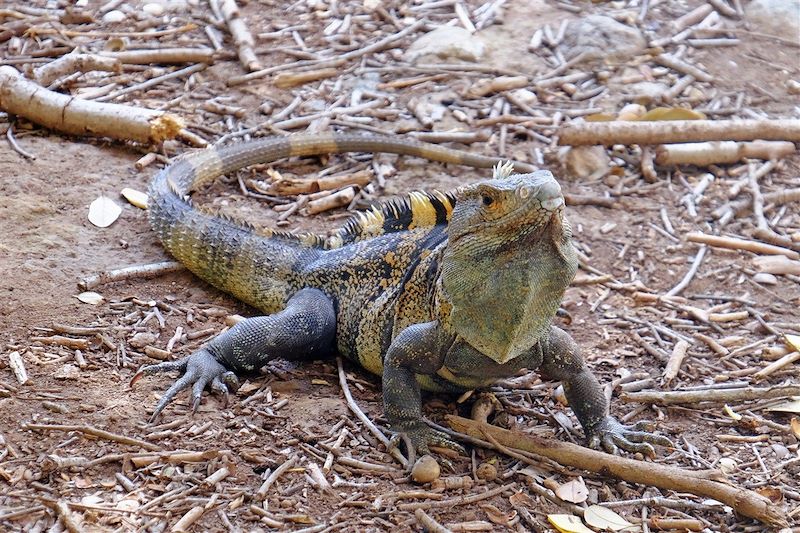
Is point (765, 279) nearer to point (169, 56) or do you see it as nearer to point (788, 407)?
point (788, 407)

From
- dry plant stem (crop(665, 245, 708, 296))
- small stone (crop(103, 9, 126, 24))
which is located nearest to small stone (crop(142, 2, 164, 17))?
small stone (crop(103, 9, 126, 24))

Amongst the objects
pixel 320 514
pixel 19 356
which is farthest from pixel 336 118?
pixel 320 514

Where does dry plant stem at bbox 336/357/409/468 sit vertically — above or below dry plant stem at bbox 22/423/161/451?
below

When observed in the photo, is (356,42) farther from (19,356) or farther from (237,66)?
(19,356)

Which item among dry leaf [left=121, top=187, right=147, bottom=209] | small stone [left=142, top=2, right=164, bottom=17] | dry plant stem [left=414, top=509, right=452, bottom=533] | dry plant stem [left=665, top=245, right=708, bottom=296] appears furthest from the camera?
small stone [left=142, top=2, right=164, bottom=17]

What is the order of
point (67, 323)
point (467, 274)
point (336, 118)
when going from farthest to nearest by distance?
1. point (336, 118)
2. point (67, 323)
3. point (467, 274)

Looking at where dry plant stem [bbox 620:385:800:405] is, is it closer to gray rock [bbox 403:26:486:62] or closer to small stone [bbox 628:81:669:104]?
small stone [bbox 628:81:669:104]
